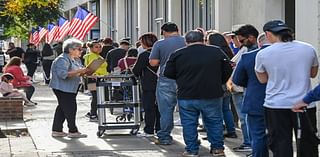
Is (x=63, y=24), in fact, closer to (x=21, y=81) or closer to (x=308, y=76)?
(x=21, y=81)

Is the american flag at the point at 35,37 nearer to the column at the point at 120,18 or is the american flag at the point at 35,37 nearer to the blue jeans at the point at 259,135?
the column at the point at 120,18

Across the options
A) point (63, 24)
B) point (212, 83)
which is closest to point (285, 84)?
point (212, 83)

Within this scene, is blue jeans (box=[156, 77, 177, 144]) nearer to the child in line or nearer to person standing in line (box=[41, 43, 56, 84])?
the child in line

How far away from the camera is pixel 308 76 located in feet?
24.9

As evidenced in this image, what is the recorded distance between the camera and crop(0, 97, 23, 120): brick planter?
15.1 metres

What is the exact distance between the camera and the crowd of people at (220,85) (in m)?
7.53

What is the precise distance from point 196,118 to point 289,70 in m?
2.49

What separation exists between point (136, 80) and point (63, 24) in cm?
1974

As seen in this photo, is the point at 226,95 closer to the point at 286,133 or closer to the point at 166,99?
the point at 166,99

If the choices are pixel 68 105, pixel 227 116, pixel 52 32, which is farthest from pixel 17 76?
pixel 52 32

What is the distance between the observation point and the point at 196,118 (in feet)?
32.0

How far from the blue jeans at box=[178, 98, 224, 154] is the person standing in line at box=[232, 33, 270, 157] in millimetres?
1271

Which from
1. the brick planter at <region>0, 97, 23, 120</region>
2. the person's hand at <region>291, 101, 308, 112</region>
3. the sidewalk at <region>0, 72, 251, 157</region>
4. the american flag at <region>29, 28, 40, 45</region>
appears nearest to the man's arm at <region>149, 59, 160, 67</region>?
the sidewalk at <region>0, 72, 251, 157</region>

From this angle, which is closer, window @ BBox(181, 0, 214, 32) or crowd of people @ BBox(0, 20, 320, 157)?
crowd of people @ BBox(0, 20, 320, 157)
